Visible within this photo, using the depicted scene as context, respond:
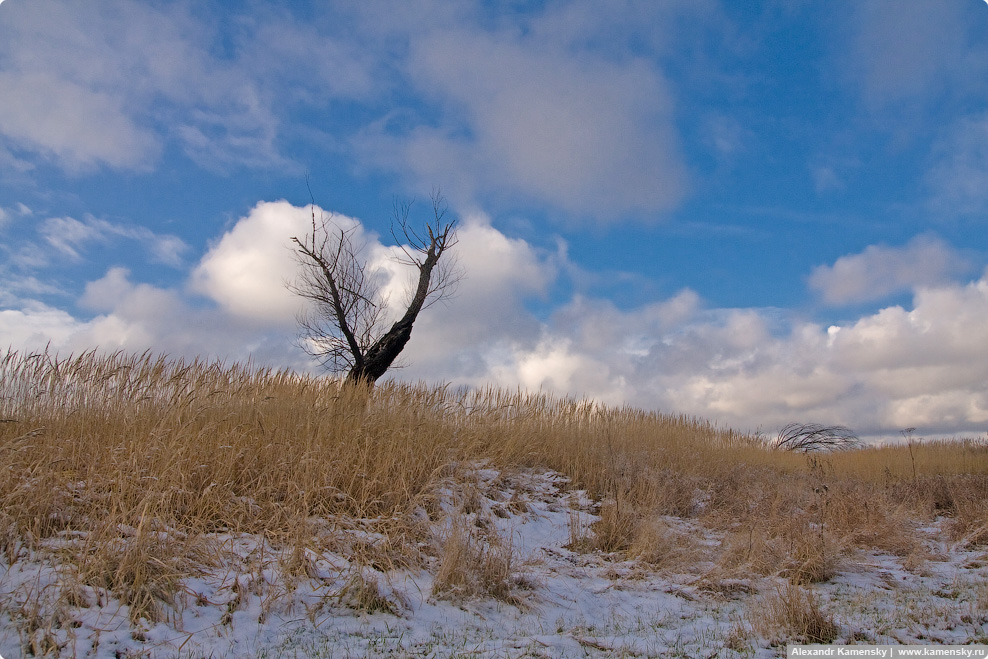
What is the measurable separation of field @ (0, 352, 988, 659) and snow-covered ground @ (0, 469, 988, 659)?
0.02 metres

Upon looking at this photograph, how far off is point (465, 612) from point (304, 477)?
265cm

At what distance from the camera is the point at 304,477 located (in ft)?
21.5

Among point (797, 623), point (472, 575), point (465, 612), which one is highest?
point (472, 575)

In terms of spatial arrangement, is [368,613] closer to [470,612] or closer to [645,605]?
[470,612]

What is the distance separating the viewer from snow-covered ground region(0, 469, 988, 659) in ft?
13.1

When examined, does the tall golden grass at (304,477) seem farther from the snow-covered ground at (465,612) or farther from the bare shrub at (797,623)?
the bare shrub at (797,623)

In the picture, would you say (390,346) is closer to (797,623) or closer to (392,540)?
(392,540)

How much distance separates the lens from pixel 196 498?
243 inches

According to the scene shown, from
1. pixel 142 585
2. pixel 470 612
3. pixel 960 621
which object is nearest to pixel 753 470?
pixel 960 621

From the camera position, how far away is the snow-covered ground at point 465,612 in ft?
13.1

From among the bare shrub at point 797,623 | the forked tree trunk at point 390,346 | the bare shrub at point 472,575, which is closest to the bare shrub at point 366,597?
the bare shrub at point 472,575

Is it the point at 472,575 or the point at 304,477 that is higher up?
the point at 304,477

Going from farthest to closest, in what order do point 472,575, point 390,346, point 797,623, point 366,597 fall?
point 390,346 → point 472,575 → point 366,597 → point 797,623

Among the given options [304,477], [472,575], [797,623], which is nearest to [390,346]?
[304,477]
